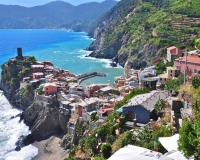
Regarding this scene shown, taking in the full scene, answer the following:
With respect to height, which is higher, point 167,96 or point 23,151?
point 167,96

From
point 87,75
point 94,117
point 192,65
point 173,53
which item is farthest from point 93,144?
point 87,75

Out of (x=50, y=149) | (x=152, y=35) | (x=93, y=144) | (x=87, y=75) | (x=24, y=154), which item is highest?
(x=152, y=35)

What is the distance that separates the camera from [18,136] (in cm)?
4109

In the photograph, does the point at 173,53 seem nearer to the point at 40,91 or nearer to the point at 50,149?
the point at 40,91

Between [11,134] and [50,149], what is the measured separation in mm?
9392

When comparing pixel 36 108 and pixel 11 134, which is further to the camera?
pixel 36 108

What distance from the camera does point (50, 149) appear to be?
35.8m

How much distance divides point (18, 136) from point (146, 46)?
168 feet

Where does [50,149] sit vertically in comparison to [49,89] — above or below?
below

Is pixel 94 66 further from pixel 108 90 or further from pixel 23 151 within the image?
pixel 23 151

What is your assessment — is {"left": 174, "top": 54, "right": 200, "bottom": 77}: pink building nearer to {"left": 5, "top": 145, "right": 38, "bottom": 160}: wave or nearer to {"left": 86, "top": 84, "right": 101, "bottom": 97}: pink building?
{"left": 86, "top": 84, "right": 101, "bottom": 97}: pink building

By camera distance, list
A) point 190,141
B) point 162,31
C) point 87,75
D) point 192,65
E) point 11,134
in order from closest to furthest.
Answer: point 190,141, point 192,65, point 11,134, point 87,75, point 162,31

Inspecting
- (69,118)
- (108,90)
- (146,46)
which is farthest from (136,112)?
(146,46)

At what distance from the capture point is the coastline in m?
33.9
